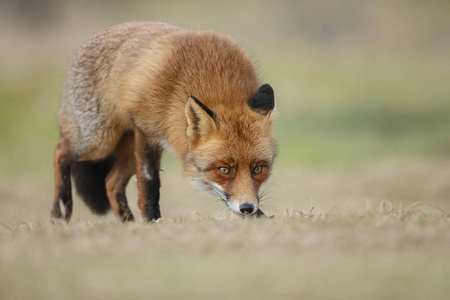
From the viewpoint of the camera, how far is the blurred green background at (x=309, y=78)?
50.0 feet

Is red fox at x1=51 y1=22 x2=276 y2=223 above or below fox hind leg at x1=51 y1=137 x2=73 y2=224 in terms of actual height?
above

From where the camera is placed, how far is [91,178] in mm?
7266

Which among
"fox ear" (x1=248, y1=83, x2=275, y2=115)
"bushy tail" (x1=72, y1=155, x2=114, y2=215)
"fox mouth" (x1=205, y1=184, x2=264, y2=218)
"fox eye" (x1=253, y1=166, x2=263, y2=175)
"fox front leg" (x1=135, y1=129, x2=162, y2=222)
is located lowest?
"bushy tail" (x1=72, y1=155, x2=114, y2=215)

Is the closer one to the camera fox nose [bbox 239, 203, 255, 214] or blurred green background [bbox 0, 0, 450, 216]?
fox nose [bbox 239, 203, 255, 214]

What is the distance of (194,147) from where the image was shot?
17.3ft

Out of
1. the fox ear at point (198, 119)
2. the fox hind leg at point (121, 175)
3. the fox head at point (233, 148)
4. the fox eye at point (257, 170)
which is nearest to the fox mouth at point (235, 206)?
the fox head at point (233, 148)

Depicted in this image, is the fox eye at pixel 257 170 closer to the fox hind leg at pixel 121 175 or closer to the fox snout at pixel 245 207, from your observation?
the fox snout at pixel 245 207

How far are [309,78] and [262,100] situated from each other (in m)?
18.0

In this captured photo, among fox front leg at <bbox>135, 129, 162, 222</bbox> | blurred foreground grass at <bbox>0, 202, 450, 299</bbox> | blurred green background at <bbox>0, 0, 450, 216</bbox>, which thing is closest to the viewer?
blurred foreground grass at <bbox>0, 202, 450, 299</bbox>

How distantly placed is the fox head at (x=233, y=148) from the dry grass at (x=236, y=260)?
1.88 feet

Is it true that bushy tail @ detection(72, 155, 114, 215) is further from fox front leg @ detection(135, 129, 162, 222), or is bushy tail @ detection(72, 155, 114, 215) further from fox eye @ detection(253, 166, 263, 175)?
fox eye @ detection(253, 166, 263, 175)

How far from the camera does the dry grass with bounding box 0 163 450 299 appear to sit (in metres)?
2.89

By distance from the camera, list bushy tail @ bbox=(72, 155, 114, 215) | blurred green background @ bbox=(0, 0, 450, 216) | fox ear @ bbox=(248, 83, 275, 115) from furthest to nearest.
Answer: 1. blurred green background @ bbox=(0, 0, 450, 216)
2. bushy tail @ bbox=(72, 155, 114, 215)
3. fox ear @ bbox=(248, 83, 275, 115)

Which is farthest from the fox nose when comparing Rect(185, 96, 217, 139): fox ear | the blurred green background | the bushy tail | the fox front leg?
the blurred green background
